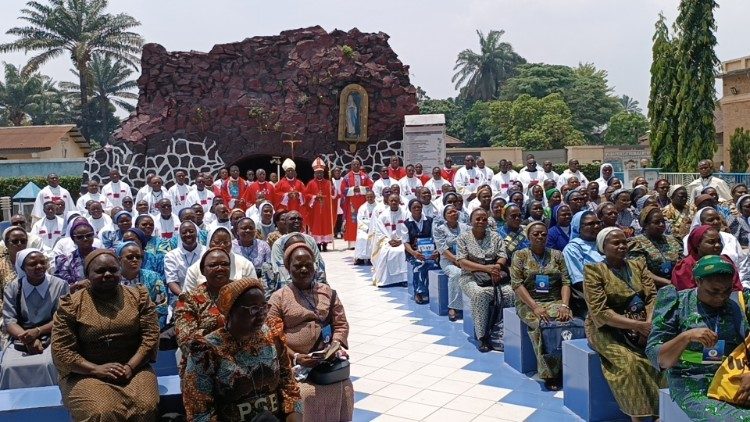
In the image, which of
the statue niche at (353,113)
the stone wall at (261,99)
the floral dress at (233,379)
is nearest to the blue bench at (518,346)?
the floral dress at (233,379)

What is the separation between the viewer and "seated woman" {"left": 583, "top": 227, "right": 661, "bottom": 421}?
14.7 feet

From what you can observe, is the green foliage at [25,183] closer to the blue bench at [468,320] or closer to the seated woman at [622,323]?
the blue bench at [468,320]

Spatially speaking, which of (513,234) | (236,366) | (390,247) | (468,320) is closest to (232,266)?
(236,366)

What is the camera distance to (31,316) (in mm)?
5074

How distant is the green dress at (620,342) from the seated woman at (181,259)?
11.3 ft

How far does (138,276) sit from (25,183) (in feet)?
56.4

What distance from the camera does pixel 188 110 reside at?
717 inches

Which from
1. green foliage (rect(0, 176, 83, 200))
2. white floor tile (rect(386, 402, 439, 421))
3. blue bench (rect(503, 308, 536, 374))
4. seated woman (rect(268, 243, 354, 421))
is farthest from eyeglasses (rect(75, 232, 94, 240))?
green foliage (rect(0, 176, 83, 200))

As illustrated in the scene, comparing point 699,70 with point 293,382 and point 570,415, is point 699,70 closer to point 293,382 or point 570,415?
point 570,415

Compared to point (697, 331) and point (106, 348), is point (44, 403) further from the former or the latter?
point (697, 331)

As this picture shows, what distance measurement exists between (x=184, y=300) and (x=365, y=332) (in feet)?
13.6

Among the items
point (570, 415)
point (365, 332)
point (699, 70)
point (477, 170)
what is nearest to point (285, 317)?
point (570, 415)

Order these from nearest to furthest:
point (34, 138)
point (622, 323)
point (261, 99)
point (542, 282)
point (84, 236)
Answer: point (622, 323)
point (542, 282)
point (84, 236)
point (261, 99)
point (34, 138)

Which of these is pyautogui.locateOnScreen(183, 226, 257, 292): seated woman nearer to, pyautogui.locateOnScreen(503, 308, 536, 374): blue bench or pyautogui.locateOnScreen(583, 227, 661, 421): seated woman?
pyautogui.locateOnScreen(503, 308, 536, 374): blue bench
